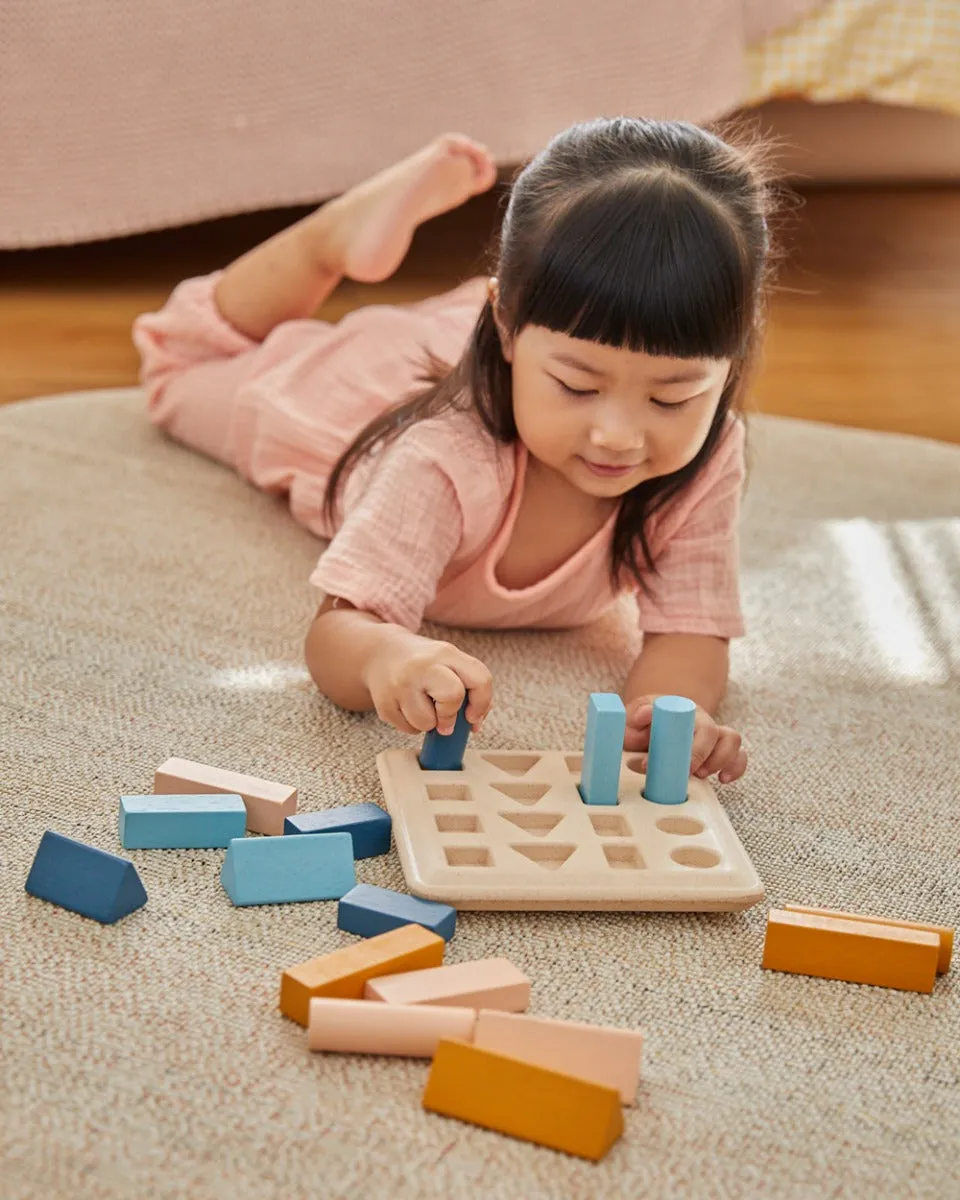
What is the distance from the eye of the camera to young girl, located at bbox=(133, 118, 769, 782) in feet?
2.93

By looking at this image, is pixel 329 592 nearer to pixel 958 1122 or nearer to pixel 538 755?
pixel 538 755

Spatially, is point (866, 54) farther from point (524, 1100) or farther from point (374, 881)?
point (524, 1100)

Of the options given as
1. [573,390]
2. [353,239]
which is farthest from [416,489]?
[353,239]

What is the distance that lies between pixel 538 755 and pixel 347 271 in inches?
27.0

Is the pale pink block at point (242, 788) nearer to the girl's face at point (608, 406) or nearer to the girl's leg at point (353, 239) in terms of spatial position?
the girl's face at point (608, 406)

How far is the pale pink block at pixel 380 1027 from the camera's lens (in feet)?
2.14

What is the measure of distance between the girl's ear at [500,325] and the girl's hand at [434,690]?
23cm

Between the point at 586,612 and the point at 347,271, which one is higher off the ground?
the point at 347,271

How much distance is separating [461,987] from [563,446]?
39 centimetres

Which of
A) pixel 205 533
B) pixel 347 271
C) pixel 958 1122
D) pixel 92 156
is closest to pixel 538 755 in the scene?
pixel 958 1122

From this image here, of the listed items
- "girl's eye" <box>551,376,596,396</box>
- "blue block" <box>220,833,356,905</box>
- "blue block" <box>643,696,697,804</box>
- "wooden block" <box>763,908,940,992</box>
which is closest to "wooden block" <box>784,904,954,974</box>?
"wooden block" <box>763,908,940,992</box>

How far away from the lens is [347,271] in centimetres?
144

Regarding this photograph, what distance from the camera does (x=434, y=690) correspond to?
0.84 metres

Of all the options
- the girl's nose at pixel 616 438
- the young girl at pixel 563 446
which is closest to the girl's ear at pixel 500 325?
the young girl at pixel 563 446
